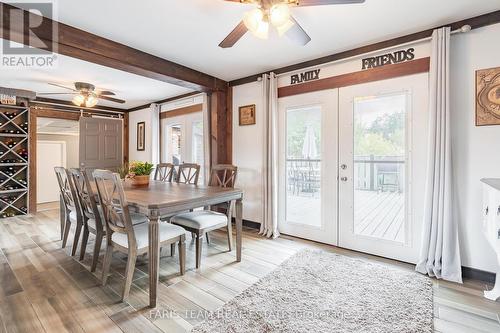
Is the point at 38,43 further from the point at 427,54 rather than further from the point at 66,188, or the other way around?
the point at 427,54

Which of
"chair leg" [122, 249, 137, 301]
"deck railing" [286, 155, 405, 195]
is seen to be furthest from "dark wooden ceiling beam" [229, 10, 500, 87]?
"chair leg" [122, 249, 137, 301]

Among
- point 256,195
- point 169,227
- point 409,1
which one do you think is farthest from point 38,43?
point 409,1

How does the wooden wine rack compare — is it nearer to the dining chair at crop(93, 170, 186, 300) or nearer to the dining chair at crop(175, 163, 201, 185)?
the dining chair at crop(175, 163, 201, 185)

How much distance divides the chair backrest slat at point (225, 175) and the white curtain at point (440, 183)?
219 centimetres

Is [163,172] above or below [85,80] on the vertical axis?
below

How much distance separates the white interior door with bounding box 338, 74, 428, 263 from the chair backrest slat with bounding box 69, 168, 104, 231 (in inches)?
108

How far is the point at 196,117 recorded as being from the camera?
4.95 meters

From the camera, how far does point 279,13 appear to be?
173 centimetres

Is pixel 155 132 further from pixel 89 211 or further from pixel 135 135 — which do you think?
pixel 89 211

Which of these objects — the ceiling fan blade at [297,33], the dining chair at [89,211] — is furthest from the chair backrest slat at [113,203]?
the ceiling fan blade at [297,33]

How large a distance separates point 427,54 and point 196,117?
3.77 metres

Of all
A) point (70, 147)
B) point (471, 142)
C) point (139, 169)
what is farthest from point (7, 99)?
point (471, 142)

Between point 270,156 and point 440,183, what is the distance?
6.55 ft

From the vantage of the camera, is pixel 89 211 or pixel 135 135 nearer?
pixel 89 211
